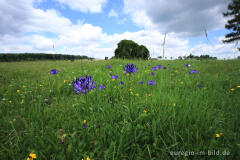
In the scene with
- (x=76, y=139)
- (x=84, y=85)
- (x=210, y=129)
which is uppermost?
(x=84, y=85)

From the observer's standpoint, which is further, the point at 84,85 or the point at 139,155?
the point at 84,85

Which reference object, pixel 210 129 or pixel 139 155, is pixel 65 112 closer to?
pixel 139 155

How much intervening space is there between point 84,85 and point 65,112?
1.04m

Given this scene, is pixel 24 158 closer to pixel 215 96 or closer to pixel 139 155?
pixel 139 155

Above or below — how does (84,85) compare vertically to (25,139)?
above

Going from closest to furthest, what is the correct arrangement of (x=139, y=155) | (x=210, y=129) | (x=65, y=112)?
(x=139, y=155)
(x=210, y=129)
(x=65, y=112)

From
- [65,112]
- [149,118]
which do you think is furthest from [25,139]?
[149,118]

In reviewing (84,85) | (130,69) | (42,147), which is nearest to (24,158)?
(42,147)

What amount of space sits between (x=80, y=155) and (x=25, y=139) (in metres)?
0.90

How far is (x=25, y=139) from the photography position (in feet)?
5.58

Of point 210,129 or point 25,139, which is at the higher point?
point 210,129

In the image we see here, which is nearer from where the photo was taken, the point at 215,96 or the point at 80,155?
the point at 80,155

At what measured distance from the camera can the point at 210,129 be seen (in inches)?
64.4

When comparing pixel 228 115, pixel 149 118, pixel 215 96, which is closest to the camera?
pixel 149 118
